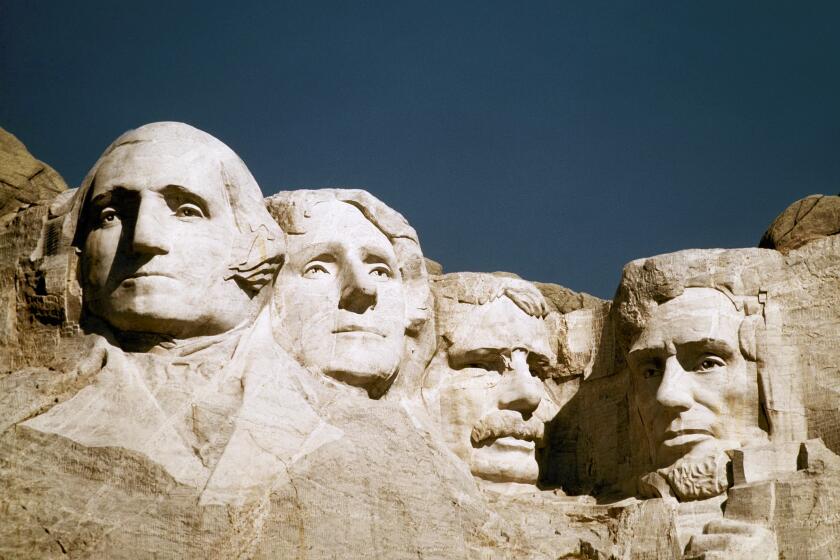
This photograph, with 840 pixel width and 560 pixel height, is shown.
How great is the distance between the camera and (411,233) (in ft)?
50.3

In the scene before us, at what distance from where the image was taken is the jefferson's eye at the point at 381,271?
1492 centimetres

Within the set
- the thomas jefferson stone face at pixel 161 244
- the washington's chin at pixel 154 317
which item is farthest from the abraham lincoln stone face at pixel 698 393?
the washington's chin at pixel 154 317

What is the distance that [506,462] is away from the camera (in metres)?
15.2

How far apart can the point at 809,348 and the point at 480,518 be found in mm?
3007

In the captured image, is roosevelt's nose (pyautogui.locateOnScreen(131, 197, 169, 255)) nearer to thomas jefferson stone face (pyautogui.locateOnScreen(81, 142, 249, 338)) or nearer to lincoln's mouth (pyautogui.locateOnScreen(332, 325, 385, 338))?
thomas jefferson stone face (pyautogui.locateOnScreen(81, 142, 249, 338))

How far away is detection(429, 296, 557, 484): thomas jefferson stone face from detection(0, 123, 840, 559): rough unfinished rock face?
2cm

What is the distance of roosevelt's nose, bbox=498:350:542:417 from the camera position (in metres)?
15.4

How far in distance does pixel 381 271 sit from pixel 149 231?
2.26m

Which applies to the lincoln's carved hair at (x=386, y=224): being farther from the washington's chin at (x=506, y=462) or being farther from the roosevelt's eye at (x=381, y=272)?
the washington's chin at (x=506, y=462)

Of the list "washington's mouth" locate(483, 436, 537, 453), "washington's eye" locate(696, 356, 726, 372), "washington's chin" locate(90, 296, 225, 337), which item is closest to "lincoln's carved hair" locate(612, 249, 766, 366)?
"washington's eye" locate(696, 356, 726, 372)

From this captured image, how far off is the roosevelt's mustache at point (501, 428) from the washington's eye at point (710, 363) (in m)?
1.57

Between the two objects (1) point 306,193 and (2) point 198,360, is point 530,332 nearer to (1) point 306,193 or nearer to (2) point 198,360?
(1) point 306,193

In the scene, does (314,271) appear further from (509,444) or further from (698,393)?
(698,393)

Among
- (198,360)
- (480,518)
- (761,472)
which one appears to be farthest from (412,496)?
(761,472)
